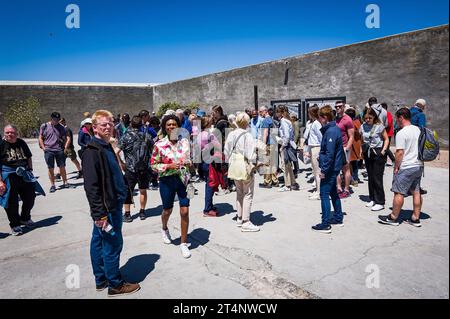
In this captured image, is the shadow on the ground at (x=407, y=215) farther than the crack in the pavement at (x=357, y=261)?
Yes

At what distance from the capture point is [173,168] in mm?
3807

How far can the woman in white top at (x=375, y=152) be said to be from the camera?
17.5ft

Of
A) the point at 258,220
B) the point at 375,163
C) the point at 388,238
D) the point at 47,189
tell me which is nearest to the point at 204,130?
the point at 258,220

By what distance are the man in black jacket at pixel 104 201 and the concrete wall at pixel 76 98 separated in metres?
28.4

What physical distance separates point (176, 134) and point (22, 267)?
2.52 metres

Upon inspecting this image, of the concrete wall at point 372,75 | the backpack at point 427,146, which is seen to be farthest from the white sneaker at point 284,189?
the concrete wall at point 372,75

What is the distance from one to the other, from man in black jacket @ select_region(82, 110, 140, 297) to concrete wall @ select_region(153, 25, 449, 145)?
7.28 meters

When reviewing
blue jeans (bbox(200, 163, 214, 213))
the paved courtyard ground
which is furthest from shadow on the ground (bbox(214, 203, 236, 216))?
blue jeans (bbox(200, 163, 214, 213))

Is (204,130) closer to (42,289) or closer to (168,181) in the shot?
(168,181)

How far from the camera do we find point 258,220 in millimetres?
5148

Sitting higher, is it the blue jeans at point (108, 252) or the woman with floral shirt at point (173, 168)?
the woman with floral shirt at point (173, 168)

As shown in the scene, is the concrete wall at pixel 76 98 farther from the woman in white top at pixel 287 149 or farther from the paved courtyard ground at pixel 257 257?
the woman in white top at pixel 287 149

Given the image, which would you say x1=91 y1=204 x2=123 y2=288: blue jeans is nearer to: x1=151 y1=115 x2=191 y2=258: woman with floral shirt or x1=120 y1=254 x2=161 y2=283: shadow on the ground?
x1=120 y1=254 x2=161 y2=283: shadow on the ground

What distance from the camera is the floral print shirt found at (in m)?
3.83
